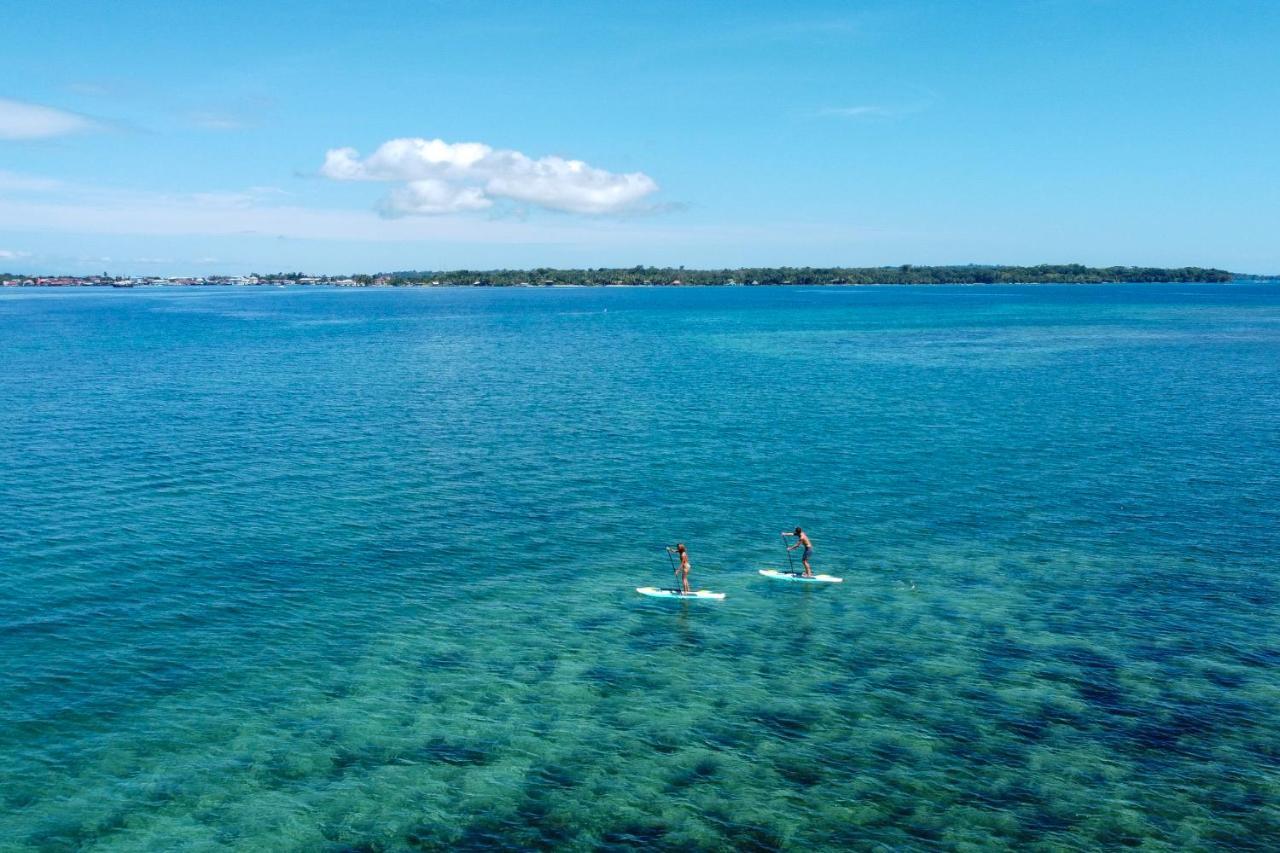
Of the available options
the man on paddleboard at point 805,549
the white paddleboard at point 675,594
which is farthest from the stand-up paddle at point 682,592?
the man on paddleboard at point 805,549

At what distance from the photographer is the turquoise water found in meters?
26.2

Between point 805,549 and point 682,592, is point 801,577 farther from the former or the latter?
point 682,592

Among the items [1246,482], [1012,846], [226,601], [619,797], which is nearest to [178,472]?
[226,601]

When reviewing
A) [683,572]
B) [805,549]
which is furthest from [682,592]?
[805,549]

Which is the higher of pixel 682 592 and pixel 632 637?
A: pixel 682 592

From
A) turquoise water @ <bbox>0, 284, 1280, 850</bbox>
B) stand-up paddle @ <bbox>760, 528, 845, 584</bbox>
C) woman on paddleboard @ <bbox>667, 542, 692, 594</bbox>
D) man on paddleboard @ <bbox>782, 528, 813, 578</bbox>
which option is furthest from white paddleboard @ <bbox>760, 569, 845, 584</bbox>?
woman on paddleboard @ <bbox>667, 542, 692, 594</bbox>

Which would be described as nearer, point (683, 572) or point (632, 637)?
point (632, 637)

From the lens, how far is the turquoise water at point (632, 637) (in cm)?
2622

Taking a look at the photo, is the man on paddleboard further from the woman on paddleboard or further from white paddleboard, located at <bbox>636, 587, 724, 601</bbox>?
the woman on paddleboard

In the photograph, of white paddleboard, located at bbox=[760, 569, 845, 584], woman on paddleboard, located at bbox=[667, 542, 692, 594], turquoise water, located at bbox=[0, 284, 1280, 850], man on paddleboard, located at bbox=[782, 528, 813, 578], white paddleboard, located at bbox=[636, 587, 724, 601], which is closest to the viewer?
turquoise water, located at bbox=[0, 284, 1280, 850]

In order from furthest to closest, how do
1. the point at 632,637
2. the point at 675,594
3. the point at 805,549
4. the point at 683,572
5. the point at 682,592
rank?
the point at 805,549
the point at 683,572
the point at 682,592
the point at 675,594
the point at 632,637

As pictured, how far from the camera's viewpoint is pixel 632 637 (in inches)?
1479

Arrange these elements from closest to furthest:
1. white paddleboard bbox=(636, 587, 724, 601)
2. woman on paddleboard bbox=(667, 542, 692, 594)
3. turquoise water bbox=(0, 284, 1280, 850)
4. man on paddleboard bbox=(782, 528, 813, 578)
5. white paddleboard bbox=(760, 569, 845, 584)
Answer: turquoise water bbox=(0, 284, 1280, 850), white paddleboard bbox=(636, 587, 724, 601), woman on paddleboard bbox=(667, 542, 692, 594), white paddleboard bbox=(760, 569, 845, 584), man on paddleboard bbox=(782, 528, 813, 578)

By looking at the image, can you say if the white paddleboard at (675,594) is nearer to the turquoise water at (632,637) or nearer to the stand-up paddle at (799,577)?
the turquoise water at (632,637)
